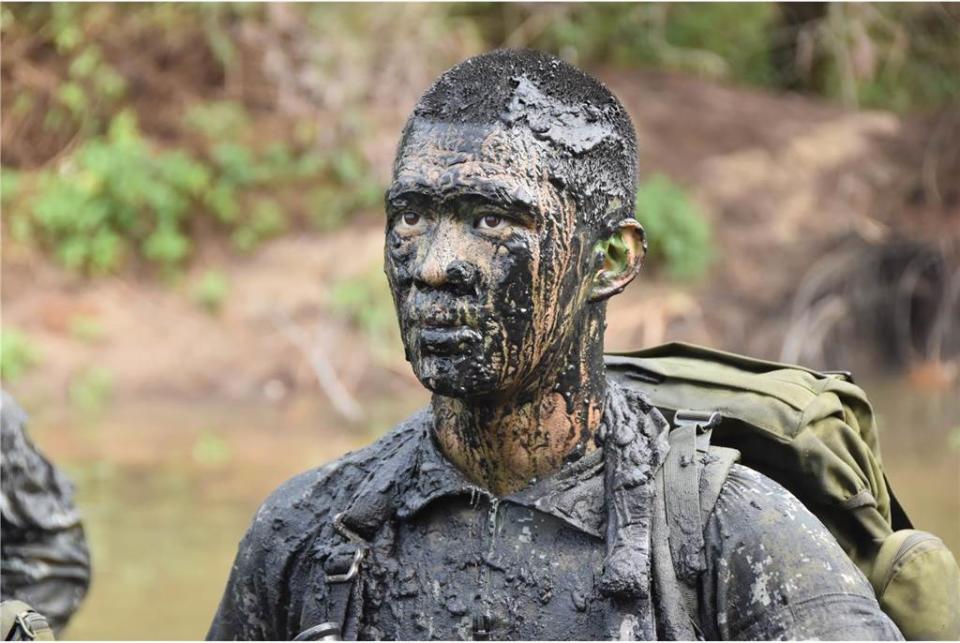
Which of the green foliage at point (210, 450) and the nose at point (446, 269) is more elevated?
the nose at point (446, 269)

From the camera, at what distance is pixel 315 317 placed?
1286cm

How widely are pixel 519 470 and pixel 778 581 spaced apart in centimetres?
53

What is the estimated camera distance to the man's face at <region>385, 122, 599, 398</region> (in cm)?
279

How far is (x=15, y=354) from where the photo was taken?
11969 mm

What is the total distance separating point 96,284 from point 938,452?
6.80m

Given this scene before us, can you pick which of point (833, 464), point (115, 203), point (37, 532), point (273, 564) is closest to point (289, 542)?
point (273, 564)

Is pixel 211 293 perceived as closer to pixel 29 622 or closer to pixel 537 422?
pixel 29 622

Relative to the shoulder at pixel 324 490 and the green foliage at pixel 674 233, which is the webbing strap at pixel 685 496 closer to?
the shoulder at pixel 324 490

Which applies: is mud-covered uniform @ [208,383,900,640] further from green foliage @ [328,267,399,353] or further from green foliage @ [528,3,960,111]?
green foliage @ [528,3,960,111]

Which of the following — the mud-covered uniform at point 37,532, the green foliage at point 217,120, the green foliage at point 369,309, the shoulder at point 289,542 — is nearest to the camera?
the shoulder at point 289,542

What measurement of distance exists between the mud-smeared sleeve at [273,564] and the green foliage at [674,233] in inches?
422

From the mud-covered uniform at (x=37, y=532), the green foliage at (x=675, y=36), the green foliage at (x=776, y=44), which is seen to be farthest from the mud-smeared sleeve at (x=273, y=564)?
the green foliage at (x=675, y=36)

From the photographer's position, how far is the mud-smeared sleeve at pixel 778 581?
2727 millimetres

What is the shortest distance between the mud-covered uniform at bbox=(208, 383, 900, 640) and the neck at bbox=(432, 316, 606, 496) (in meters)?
0.03
